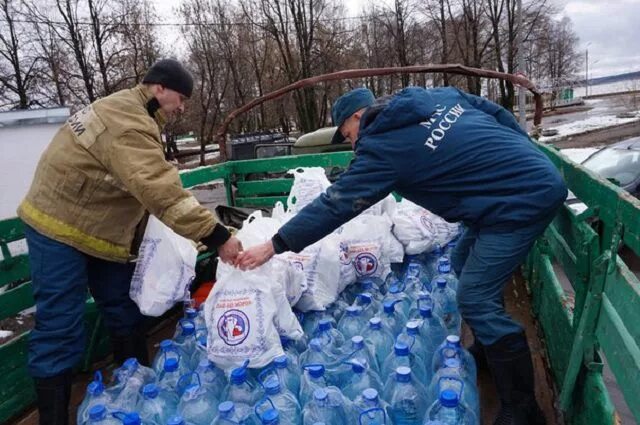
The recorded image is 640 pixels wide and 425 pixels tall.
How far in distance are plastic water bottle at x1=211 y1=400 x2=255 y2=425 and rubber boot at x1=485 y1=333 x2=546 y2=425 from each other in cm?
100

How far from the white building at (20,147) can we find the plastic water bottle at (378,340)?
748 cm

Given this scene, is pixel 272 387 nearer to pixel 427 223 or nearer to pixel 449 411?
pixel 449 411

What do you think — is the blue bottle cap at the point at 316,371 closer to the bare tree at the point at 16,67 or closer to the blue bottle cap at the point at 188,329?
the blue bottle cap at the point at 188,329

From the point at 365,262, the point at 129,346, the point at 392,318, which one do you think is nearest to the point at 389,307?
the point at 392,318

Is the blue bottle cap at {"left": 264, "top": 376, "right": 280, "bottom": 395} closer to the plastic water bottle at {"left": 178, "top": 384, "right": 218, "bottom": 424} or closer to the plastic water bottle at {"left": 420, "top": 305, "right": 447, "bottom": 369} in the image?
the plastic water bottle at {"left": 178, "top": 384, "right": 218, "bottom": 424}

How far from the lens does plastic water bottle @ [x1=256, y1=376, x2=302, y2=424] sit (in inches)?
71.3

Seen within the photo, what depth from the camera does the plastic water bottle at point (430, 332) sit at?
2402 millimetres

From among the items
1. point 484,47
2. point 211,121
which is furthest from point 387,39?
point 211,121

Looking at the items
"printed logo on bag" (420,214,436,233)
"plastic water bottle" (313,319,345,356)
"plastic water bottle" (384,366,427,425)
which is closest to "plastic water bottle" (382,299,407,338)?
"plastic water bottle" (313,319,345,356)

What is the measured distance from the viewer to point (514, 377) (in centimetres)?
199

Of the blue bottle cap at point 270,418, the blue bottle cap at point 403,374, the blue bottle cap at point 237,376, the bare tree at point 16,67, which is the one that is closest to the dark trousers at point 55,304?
the blue bottle cap at point 237,376

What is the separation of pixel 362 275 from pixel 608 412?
1.82 metres

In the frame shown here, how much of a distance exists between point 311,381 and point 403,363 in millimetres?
400

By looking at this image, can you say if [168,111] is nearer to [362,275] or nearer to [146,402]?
[146,402]
